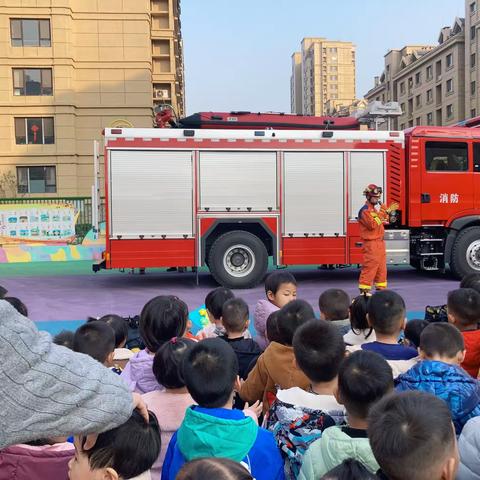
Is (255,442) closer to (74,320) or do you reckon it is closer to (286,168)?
(74,320)

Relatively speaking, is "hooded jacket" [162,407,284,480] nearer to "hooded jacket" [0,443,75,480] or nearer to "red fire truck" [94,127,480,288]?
"hooded jacket" [0,443,75,480]

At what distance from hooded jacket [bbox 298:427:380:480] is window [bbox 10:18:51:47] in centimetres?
3509

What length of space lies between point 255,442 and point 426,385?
2.90 feet

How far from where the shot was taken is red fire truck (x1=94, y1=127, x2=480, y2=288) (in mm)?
10430

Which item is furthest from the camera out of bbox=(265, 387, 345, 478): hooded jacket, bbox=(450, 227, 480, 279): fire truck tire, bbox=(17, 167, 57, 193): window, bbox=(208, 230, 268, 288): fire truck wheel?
bbox=(17, 167, 57, 193): window

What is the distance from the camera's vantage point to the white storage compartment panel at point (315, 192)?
1086 centimetres

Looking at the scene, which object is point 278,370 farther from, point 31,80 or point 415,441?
point 31,80

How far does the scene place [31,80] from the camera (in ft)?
108

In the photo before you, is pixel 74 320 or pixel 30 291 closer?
pixel 74 320

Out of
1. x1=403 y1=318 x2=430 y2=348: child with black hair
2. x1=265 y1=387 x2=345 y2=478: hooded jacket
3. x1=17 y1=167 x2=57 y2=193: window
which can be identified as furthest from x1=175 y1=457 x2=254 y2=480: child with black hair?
x1=17 y1=167 x2=57 y2=193: window

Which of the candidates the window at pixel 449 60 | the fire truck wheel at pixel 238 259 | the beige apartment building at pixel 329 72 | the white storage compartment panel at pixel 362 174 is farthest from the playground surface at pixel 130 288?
the beige apartment building at pixel 329 72

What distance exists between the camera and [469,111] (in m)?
55.2

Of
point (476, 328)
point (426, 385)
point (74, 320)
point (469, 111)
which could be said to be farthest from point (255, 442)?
point (469, 111)

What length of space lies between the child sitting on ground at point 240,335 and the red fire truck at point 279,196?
266 inches
